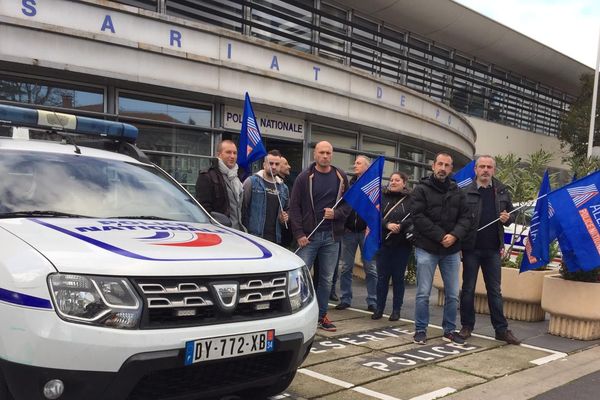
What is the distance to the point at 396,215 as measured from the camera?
656 centimetres

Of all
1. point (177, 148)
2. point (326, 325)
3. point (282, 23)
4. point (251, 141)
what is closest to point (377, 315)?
point (326, 325)

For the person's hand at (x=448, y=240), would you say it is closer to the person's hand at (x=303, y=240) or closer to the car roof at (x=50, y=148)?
the person's hand at (x=303, y=240)

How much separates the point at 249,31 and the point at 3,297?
1155 cm

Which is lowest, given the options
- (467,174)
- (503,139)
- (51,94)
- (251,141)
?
(467,174)

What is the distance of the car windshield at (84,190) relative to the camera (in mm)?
3420

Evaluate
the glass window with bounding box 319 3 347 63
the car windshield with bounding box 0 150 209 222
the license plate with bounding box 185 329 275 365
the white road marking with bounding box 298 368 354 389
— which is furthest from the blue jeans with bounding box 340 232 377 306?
the glass window with bounding box 319 3 347 63

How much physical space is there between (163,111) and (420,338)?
757 cm

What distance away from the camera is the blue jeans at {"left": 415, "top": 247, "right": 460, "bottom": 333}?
546 cm

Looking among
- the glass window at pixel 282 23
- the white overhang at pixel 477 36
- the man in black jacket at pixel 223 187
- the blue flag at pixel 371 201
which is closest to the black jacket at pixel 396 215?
the blue flag at pixel 371 201

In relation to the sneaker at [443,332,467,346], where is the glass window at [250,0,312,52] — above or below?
above

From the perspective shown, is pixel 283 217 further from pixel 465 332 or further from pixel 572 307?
pixel 572 307

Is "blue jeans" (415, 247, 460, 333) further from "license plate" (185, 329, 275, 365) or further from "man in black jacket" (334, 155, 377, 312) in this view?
"license plate" (185, 329, 275, 365)

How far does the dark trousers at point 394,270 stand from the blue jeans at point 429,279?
919 millimetres

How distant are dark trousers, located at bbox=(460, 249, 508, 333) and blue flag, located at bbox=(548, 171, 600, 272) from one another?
2.80 ft
